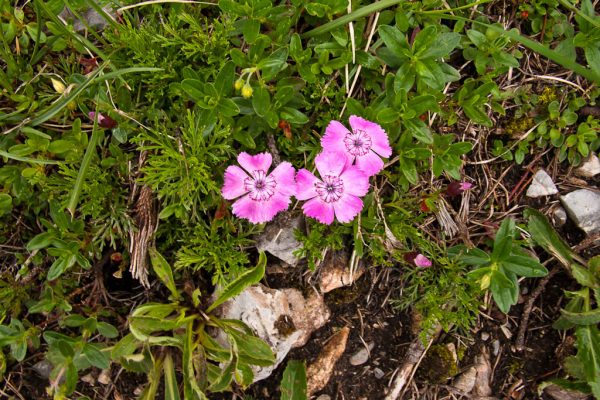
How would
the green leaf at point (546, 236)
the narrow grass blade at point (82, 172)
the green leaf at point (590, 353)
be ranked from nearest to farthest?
the narrow grass blade at point (82, 172) < the green leaf at point (590, 353) < the green leaf at point (546, 236)

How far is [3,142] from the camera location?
2.65 meters

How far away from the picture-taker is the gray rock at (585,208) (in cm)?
304

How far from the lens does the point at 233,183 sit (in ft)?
8.15

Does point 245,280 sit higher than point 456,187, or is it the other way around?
point 456,187

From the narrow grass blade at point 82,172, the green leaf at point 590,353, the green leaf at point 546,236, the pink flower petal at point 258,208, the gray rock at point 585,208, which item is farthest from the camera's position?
the gray rock at point 585,208

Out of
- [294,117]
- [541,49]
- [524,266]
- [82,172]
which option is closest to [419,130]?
[294,117]

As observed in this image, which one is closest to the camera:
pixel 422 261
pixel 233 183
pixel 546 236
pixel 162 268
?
pixel 233 183

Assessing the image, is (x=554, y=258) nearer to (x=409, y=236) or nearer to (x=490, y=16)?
(x=409, y=236)

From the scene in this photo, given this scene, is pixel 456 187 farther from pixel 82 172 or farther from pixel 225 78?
pixel 82 172

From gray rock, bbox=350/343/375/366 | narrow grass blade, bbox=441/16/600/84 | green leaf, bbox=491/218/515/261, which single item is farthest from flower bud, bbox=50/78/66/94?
green leaf, bbox=491/218/515/261

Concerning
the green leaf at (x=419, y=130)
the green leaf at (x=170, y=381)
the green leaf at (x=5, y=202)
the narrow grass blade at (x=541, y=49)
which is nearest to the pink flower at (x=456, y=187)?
the green leaf at (x=419, y=130)

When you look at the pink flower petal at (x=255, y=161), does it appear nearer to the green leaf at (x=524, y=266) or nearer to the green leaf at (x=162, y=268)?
the green leaf at (x=162, y=268)

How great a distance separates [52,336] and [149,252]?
0.60m

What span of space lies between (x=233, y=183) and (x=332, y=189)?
0.45 meters
